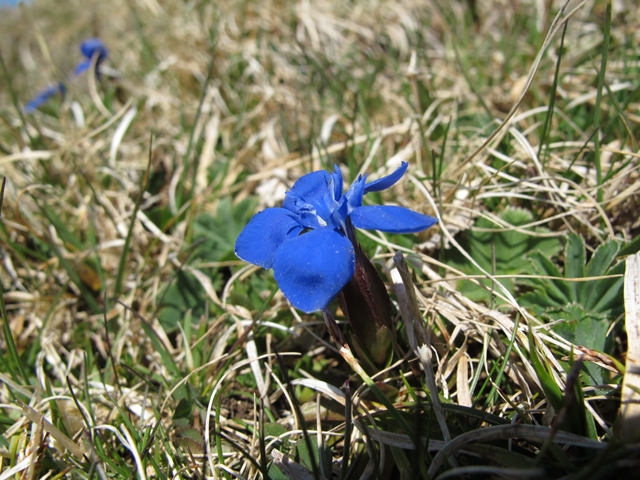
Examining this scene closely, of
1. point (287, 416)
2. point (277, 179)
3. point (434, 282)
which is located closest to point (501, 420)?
point (434, 282)

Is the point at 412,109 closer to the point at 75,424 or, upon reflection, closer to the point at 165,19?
the point at 75,424

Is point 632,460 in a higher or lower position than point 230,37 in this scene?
lower

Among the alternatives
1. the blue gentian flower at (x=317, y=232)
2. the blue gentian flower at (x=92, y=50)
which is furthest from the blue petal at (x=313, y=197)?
the blue gentian flower at (x=92, y=50)

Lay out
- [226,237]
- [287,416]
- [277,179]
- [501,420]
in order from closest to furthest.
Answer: [501,420], [287,416], [226,237], [277,179]

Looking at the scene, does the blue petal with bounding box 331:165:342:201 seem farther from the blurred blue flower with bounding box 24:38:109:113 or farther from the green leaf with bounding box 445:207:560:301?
the blurred blue flower with bounding box 24:38:109:113

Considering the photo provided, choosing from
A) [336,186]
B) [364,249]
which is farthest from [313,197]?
[364,249]

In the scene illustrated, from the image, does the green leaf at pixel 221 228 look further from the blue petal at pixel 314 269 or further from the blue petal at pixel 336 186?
the blue petal at pixel 314 269

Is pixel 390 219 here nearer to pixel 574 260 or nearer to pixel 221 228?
pixel 574 260

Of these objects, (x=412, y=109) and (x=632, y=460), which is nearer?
(x=632, y=460)

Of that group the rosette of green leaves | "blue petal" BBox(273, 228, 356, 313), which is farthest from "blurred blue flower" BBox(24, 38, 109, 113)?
the rosette of green leaves
